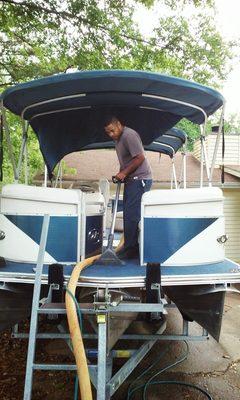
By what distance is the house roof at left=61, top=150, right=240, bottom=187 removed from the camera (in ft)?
38.4

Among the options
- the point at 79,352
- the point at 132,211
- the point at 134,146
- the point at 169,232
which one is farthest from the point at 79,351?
the point at 134,146

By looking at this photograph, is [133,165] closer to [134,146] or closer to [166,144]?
[134,146]

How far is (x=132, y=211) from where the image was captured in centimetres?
401

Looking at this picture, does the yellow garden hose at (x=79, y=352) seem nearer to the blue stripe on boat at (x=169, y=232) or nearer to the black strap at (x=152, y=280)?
the black strap at (x=152, y=280)

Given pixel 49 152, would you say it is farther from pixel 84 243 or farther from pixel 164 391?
pixel 164 391

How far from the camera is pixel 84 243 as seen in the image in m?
3.72

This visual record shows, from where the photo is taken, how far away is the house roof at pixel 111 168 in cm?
1171

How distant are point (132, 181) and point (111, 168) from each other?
28.8 ft

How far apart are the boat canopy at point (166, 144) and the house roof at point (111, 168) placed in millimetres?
4370

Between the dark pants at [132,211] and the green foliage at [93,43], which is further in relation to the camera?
the green foliage at [93,43]

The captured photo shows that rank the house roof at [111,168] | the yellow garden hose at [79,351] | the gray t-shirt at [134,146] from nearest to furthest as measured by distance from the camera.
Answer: the yellow garden hose at [79,351] → the gray t-shirt at [134,146] → the house roof at [111,168]

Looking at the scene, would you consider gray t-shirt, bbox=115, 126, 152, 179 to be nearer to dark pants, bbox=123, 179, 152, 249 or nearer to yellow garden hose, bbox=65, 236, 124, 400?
dark pants, bbox=123, 179, 152, 249

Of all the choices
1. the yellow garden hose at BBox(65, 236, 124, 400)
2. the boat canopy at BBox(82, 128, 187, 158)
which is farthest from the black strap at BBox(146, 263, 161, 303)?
the boat canopy at BBox(82, 128, 187, 158)

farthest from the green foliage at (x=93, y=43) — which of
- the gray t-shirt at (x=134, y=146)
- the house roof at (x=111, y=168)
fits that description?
the gray t-shirt at (x=134, y=146)
